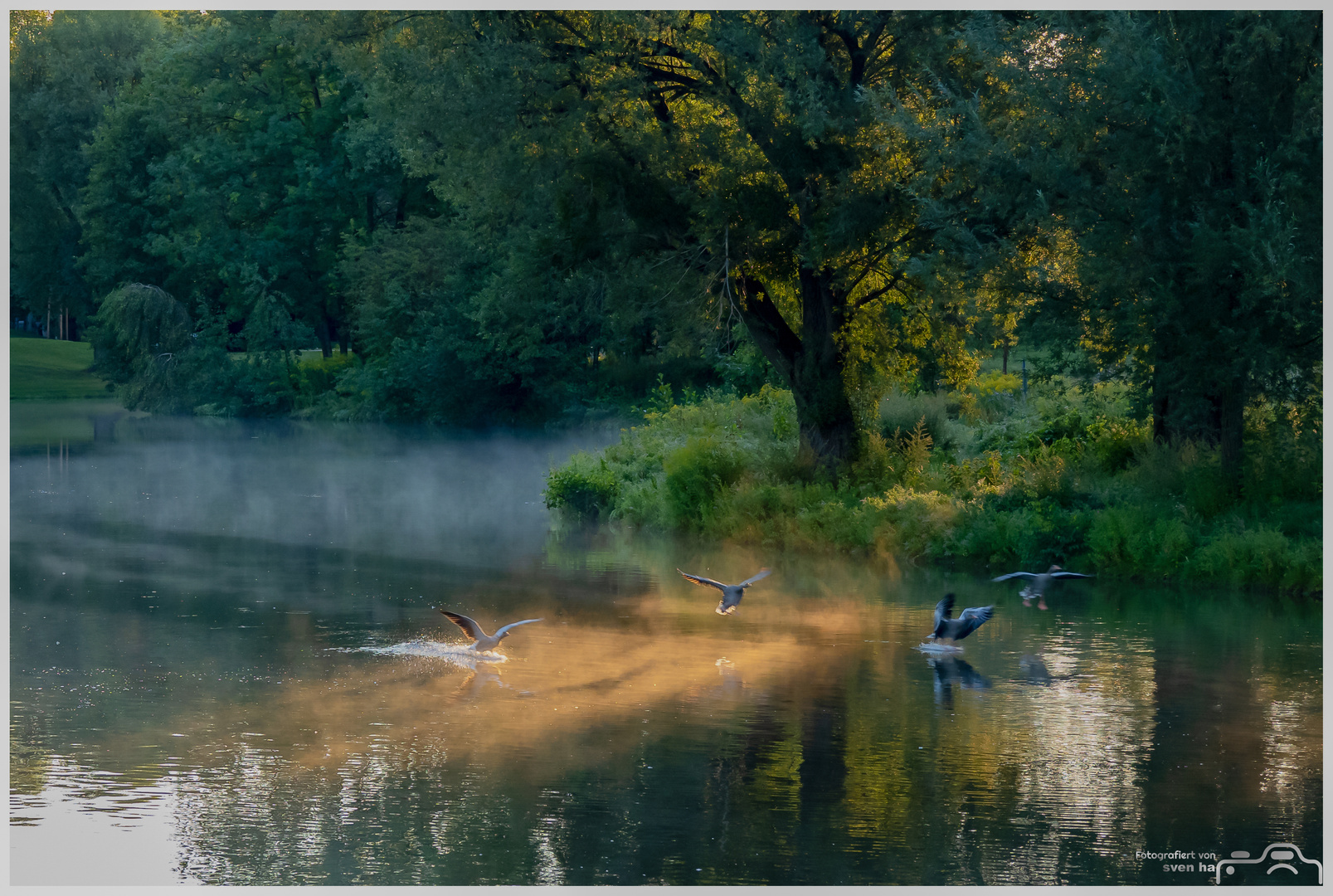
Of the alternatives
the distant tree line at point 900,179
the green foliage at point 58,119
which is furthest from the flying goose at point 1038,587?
the green foliage at point 58,119

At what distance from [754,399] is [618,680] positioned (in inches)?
767

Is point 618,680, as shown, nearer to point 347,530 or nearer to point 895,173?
point 895,173

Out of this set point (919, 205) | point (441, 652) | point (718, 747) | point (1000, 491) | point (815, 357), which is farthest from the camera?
point (815, 357)

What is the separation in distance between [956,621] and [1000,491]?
736cm

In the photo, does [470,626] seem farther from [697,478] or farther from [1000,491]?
[697,478]

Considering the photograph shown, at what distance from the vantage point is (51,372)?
8069 centimetres

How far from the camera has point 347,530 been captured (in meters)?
27.5

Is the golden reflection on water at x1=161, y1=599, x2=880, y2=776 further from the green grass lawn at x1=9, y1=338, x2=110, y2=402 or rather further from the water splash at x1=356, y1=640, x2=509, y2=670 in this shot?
the green grass lawn at x1=9, y1=338, x2=110, y2=402

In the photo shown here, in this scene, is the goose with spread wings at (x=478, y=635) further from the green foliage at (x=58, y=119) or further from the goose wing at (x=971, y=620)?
the green foliage at (x=58, y=119)

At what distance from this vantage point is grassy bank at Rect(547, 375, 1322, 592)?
2019 centimetres

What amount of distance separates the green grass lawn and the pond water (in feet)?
189

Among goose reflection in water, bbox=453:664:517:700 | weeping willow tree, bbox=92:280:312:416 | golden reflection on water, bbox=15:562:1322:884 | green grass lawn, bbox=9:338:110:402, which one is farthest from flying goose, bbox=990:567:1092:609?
green grass lawn, bbox=9:338:110:402

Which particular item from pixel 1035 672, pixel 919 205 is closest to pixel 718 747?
pixel 1035 672

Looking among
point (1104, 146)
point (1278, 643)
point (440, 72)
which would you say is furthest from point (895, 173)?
point (1278, 643)
